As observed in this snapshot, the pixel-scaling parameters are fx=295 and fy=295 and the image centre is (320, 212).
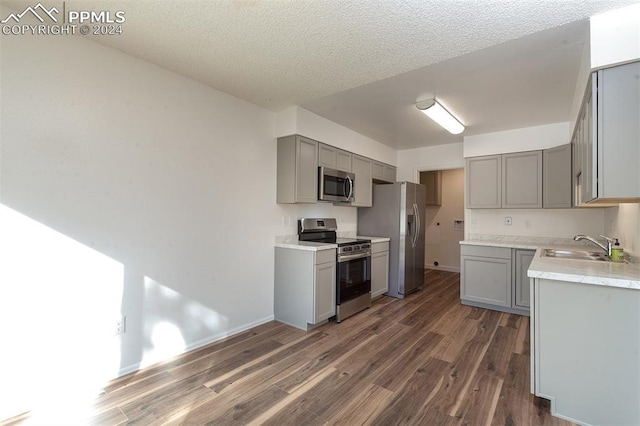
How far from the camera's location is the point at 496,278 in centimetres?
382

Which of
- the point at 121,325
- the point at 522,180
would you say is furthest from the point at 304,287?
the point at 522,180

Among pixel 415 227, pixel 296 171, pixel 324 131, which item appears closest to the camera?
pixel 296 171

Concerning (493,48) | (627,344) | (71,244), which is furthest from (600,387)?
(71,244)

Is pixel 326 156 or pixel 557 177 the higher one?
pixel 326 156

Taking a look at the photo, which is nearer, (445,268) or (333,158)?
(333,158)

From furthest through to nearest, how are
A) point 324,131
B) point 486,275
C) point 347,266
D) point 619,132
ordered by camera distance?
point 486,275 → point 324,131 → point 347,266 → point 619,132

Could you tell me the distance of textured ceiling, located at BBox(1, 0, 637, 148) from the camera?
5.71ft

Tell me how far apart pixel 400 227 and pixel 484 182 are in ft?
4.38

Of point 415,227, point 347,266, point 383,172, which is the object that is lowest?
point 347,266

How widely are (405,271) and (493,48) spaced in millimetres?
3059

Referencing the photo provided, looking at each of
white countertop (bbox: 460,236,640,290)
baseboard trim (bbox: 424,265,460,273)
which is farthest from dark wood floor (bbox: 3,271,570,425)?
baseboard trim (bbox: 424,265,460,273)

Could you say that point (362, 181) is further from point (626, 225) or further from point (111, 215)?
point (111, 215)

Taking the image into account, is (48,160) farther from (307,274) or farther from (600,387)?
(600,387)

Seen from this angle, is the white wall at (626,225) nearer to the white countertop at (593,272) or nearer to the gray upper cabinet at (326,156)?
the white countertop at (593,272)
